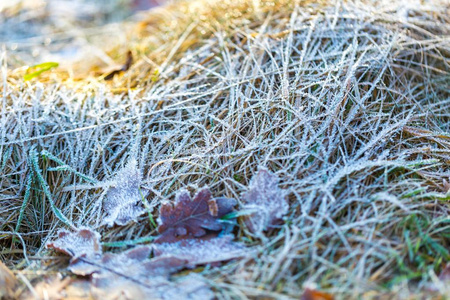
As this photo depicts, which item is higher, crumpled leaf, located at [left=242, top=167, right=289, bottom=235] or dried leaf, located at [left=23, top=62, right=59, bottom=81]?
dried leaf, located at [left=23, top=62, right=59, bottom=81]

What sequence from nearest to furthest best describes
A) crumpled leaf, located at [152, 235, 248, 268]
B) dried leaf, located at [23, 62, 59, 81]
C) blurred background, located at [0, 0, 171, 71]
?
crumpled leaf, located at [152, 235, 248, 268] < dried leaf, located at [23, 62, 59, 81] < blurred background, located at [0, 0, 171, 71]

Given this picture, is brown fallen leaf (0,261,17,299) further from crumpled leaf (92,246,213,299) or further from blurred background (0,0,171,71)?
blurred background (0,0,171,71)

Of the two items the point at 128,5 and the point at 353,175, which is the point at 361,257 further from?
the point at 128,5

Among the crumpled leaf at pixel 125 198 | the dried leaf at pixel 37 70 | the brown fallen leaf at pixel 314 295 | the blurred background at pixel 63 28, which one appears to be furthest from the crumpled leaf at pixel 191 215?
the blurred background at pixel 63 28

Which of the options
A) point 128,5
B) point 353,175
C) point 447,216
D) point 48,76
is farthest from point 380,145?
point 128,5

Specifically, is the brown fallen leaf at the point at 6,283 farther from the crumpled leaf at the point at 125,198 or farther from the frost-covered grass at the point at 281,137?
the crumpled leaf at the point at 125,198

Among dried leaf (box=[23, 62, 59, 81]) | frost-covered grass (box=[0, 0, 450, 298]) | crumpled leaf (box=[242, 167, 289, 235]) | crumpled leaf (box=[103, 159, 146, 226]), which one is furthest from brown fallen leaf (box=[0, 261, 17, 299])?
dried leaf (box=[23, 62, 59, 81])
